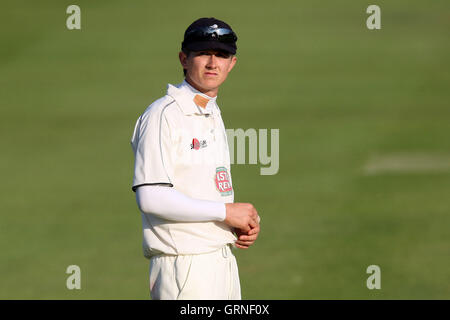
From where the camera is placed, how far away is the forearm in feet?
Result: 12.5

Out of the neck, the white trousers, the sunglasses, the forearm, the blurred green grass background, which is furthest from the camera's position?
the blurred green grass background

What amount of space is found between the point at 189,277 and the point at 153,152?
24.4 inches

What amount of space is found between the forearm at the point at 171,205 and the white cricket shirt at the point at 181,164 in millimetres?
41

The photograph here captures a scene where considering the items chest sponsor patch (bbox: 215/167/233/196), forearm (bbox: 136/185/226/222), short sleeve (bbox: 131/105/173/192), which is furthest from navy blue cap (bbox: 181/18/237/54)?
forearm (bbox: 136/185/226/222)

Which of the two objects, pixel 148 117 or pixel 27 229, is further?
pixel 27 229

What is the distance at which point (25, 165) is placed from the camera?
13562 mm

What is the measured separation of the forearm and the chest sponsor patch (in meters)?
0.21

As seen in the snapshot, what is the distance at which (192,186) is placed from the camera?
13.1 feet

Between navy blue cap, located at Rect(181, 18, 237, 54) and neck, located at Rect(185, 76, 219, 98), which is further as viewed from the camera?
neck, located at Rect(185, 76, 219, 98)

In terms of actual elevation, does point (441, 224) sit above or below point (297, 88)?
below

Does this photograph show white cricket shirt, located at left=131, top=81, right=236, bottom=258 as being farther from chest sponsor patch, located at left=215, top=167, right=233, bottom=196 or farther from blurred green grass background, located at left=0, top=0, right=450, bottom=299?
blurred green grass background, located at left=0, top=0, right=450, bottom=299

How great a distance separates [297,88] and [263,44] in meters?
3.97
